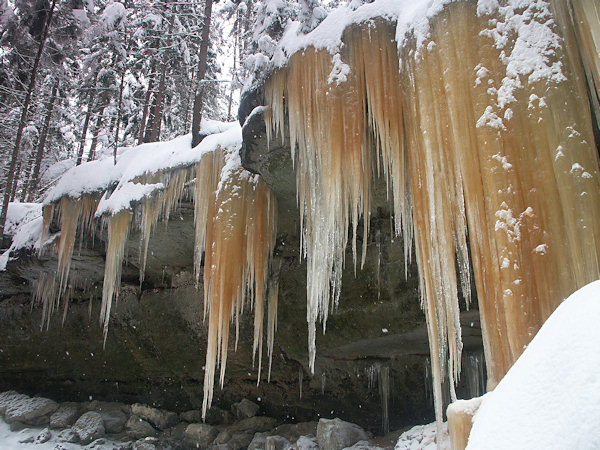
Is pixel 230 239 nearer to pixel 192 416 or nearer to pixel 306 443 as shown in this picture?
pixel 306 443

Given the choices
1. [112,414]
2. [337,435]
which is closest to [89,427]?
[112,414]

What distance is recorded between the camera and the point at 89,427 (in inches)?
344

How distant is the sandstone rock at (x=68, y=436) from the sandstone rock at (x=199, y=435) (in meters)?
2.13

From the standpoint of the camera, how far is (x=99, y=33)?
34.9ft

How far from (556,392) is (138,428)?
9649mm

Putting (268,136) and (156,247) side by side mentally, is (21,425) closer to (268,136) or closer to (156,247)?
(156,247)

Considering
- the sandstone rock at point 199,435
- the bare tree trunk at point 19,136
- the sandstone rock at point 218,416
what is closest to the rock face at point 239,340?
the sandstone rock at point 218,416

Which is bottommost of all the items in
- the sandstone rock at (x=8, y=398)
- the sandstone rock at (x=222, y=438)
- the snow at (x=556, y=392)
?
the sandstone rock at (x=222, y=438)

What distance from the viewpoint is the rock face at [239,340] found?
22.4 feet

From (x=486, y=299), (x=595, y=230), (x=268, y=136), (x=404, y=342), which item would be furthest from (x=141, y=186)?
(x=595, y=230)

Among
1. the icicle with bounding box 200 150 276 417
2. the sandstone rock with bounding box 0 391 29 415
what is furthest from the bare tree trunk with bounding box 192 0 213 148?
the sandstone rock with bounding box 0 391 29 415

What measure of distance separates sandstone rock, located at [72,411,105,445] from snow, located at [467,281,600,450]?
9.44 meters

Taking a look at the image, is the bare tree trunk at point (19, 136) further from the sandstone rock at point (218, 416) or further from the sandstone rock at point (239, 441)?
the sandstone rock at point (239, 441)

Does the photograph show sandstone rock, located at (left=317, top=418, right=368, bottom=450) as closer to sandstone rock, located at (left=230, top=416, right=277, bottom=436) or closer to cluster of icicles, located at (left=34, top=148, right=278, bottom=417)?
cluster of icicles, located at (left=34, top=148, right=278, bottom=417)
